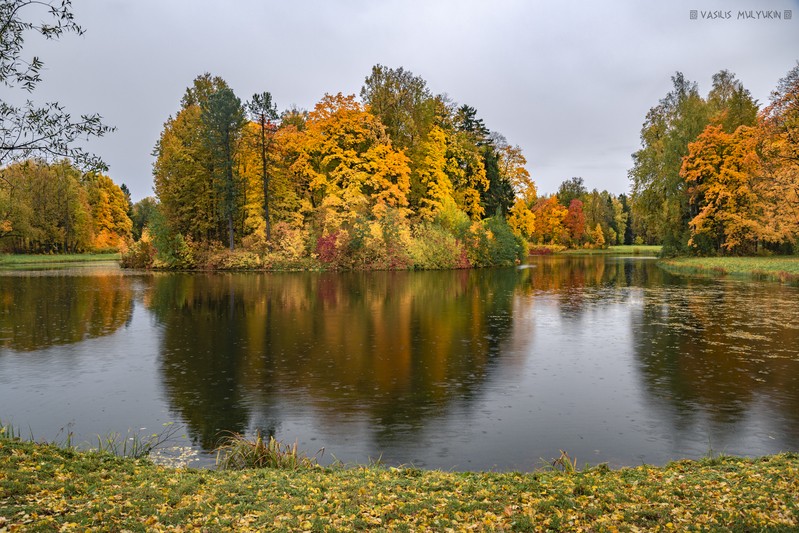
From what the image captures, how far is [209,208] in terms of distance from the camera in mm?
55156

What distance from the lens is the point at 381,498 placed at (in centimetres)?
616

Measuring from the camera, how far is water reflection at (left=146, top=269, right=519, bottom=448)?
11.1 meters

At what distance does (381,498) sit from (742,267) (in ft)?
148

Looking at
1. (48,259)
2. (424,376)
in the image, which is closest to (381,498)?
(424,376)

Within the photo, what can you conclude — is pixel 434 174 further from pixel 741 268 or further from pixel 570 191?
pixel 570 191

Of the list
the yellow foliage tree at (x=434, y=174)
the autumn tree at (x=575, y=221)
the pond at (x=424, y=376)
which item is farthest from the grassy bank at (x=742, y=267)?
the autumn tree at (x=575, y=221)

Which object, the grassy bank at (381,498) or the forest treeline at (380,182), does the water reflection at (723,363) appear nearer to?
the grassy bank at (381,498)

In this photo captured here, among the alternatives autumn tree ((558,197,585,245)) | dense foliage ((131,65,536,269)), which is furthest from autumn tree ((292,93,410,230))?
autumn tree ((558,197,585,245))

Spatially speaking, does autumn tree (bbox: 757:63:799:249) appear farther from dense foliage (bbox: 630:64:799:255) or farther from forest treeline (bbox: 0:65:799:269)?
forest treeline (bbox: 0:65:799:269)

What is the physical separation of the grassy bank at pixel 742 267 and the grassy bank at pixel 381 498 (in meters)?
36.3

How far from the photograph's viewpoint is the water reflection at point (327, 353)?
1109 centimetres

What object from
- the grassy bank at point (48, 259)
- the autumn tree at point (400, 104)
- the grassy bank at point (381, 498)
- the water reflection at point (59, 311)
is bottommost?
the grassy bank at point (381, 498)

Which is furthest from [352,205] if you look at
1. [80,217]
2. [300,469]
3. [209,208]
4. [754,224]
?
[80,217]

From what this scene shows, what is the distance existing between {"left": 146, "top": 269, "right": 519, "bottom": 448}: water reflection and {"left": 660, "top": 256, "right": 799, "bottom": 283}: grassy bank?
790 inches
